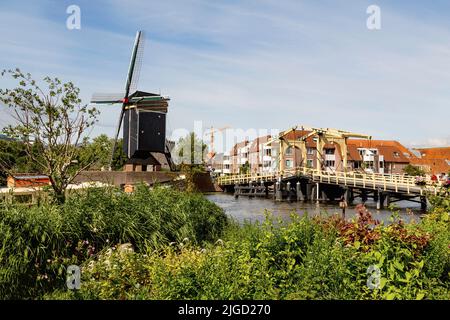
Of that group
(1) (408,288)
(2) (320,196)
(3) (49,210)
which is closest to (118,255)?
(3) (49,210)

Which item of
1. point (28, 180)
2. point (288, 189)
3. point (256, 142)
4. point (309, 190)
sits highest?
point (256, 142)

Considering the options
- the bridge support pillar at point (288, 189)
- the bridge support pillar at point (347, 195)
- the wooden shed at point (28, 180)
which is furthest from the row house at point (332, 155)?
the wooden shed at point (28, 180)

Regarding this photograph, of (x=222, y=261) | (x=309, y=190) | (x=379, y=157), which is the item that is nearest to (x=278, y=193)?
(x=309, y=190)

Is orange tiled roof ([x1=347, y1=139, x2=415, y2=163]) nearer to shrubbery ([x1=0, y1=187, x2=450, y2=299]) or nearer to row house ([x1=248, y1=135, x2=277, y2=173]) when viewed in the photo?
row house ([x1=248, y1=135, x2=277, y2=173])

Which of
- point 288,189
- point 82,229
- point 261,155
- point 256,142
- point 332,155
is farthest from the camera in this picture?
point 256,142

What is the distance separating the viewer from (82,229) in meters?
8.28

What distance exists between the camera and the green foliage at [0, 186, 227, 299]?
266 inches

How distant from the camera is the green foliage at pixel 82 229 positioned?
675cm

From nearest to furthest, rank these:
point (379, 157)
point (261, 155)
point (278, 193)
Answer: point (278, 193) → point (379, 157) → point (261, 155)

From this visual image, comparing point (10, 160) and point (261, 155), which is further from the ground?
point (261, 155)

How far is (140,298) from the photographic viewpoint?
558 centimetres

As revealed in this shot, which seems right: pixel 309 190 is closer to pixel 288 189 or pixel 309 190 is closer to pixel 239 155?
pixel 288 189

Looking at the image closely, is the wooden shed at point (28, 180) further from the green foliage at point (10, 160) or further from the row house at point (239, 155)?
the row house at point (239, 155)
